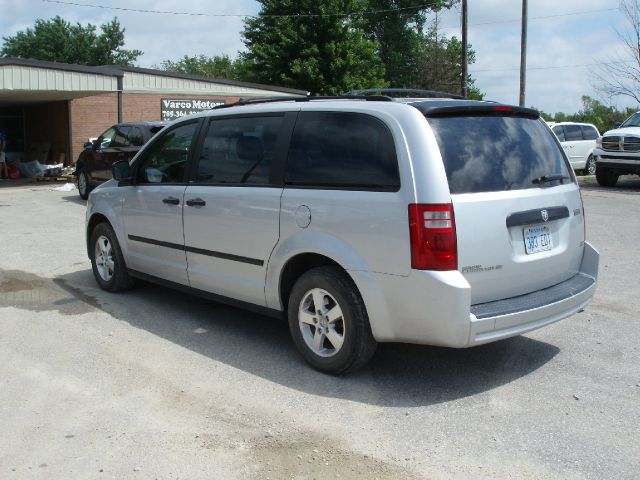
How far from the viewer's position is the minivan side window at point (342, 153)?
432cm

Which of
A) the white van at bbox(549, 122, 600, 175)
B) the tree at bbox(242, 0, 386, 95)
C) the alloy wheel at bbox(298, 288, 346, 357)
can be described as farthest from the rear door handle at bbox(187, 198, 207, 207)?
the tree at bbox(242, 0, 386, 95)

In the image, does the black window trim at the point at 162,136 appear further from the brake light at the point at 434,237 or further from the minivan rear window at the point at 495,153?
the brake light at the point at 434,237

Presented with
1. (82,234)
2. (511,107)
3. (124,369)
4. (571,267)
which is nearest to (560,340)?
(571,267)

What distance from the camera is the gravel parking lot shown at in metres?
3.51

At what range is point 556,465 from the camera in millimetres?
3463

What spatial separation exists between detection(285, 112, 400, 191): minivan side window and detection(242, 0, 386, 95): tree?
30755 millimetres

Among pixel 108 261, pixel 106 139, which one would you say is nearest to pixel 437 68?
pixel 106 139

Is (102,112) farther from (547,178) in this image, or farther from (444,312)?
(444,312)

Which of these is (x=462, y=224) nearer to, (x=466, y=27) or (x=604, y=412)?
(x=604, y=412)

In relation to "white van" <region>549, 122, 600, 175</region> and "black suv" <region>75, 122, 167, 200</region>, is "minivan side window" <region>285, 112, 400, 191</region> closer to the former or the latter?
"black suv" <region>75, 122, 167, 200</region>

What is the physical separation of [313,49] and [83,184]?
2191 centimetres

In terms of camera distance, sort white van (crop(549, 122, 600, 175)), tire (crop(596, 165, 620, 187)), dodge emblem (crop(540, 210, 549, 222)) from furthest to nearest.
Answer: white van (crop(549, 122, 600, 175))
tire (crop(596, 165, 620, 187))
dodge emblem (crop(540, 210, 549, 222))

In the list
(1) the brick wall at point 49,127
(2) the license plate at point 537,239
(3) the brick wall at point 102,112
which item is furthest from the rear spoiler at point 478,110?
(1) the brick wall at point 49,127

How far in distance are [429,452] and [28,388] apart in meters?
2.61
